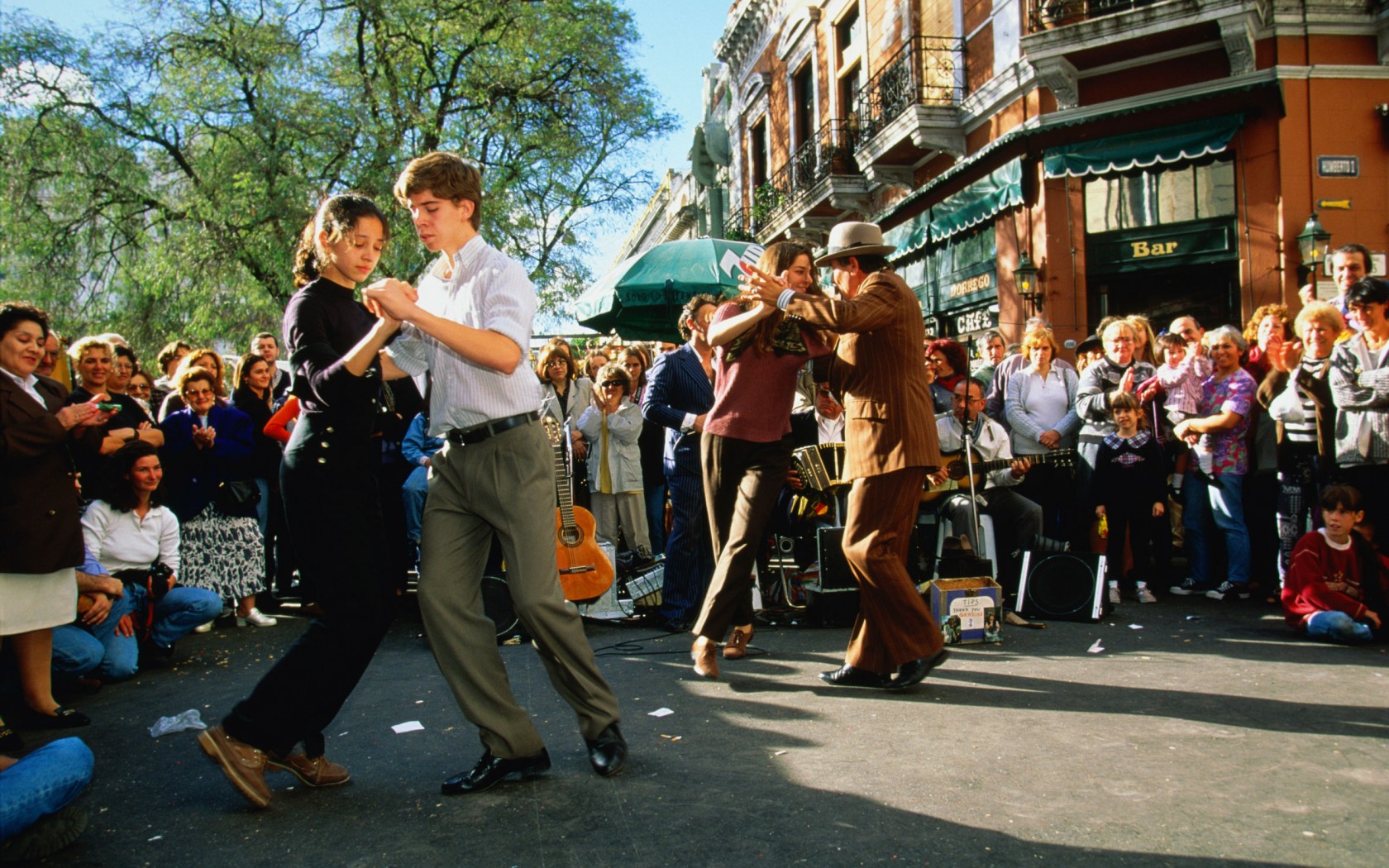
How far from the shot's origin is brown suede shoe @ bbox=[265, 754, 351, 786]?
367cm

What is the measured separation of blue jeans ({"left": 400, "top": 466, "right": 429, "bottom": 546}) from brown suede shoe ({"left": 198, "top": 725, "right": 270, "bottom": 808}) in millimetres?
4501

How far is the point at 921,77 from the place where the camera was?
1695 cm

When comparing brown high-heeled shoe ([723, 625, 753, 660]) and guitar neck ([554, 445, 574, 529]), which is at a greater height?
guitar neck ([554, 445, 574, 529])

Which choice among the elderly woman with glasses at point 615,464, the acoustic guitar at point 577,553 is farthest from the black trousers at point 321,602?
the elderly woman with glasses at point 615,464

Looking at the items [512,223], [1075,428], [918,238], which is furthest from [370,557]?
[512,223]

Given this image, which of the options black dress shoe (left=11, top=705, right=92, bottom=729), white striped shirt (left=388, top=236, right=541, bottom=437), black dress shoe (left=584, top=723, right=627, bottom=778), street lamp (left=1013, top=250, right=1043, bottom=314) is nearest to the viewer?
white striped shirt (left=388, top=236, right=541, bottom=437)

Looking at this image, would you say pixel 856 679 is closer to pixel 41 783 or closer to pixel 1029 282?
pixel 41 783

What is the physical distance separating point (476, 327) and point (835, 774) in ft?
6.80

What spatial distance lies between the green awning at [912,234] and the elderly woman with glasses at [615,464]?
960cm

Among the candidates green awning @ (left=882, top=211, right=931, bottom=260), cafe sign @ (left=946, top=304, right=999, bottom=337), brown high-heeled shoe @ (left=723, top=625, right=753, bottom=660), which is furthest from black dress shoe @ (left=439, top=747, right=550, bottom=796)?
green awning @ (left=882, top=211, right=931, bottom=260)

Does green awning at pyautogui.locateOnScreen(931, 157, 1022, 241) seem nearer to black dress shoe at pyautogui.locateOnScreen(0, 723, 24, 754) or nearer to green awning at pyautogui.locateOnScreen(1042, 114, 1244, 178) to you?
green awning at pyautogui.locateOnScreen(1042, 114, 1244, 178)

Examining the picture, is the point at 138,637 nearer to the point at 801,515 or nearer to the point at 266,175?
the point at 801,515

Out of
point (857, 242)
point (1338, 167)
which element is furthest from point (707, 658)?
point (1338, 167)

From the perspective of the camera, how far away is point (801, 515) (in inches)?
310
